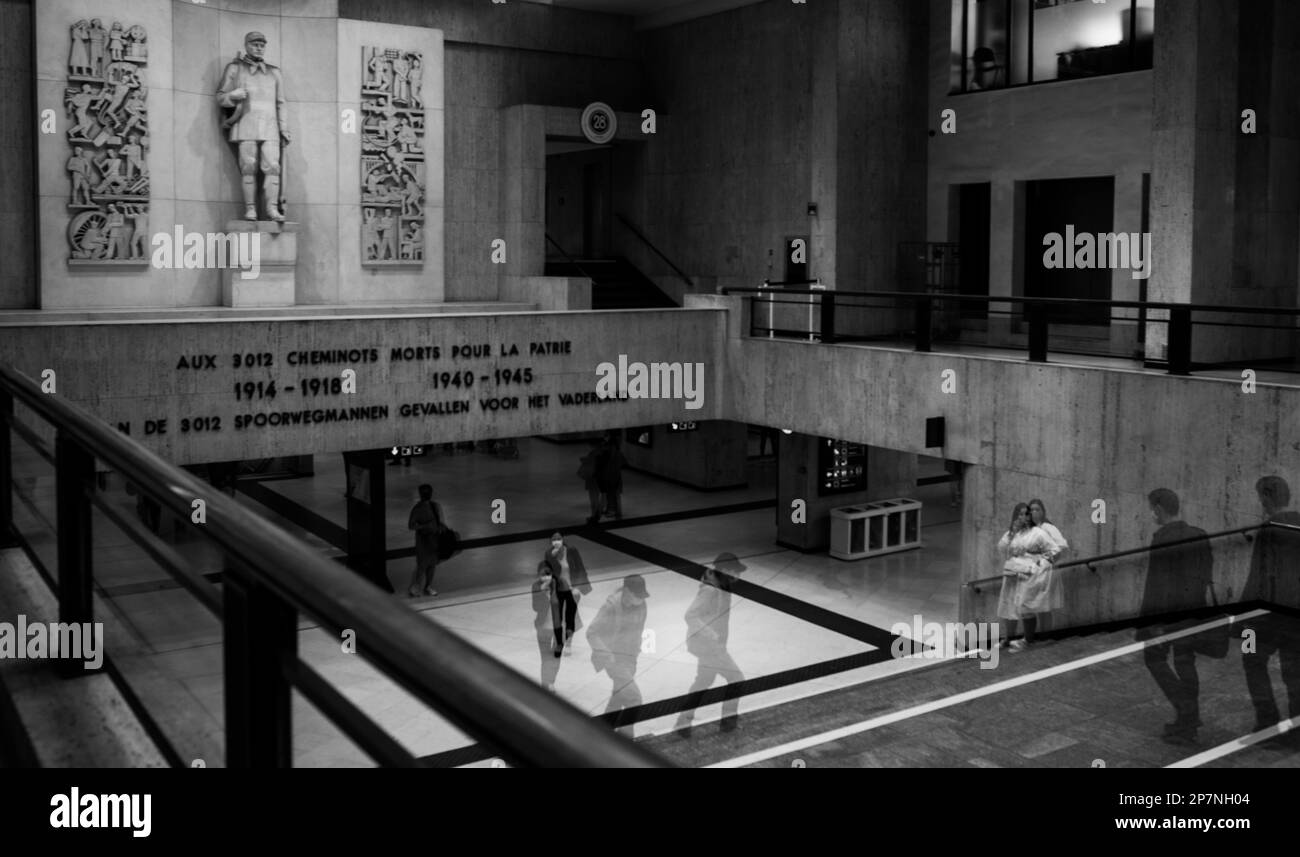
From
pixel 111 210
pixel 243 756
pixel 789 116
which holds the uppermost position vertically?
pixel 789 116

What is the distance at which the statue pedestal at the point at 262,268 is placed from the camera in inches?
771

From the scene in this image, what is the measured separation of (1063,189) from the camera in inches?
902

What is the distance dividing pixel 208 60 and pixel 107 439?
18.9 m

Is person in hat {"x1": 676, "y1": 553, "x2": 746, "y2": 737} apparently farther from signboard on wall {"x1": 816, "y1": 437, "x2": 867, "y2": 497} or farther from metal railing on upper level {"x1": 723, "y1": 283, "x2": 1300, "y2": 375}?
metal railing on upper level {"x1": 723, "y1": 283, "x2": 1300, "y2": 375}

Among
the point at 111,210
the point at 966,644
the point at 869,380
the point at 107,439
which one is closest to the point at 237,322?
the point at 111,210

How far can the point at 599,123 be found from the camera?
23.1 m

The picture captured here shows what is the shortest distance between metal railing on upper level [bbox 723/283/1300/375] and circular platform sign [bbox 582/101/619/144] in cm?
446

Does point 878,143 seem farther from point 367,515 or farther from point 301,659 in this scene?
point 301,659

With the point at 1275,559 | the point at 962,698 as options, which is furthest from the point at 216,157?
the point at 1275,559

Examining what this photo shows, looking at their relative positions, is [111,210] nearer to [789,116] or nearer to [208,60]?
[208,60]

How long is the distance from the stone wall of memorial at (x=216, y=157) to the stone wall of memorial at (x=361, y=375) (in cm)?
469

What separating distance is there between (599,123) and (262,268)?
6.79m

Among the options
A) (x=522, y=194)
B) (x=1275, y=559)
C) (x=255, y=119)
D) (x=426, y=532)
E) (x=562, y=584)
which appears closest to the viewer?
(x=1275, y=559)

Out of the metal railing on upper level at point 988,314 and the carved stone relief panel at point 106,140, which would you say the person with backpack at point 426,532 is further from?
the carved stone relief panel at point 106,140
